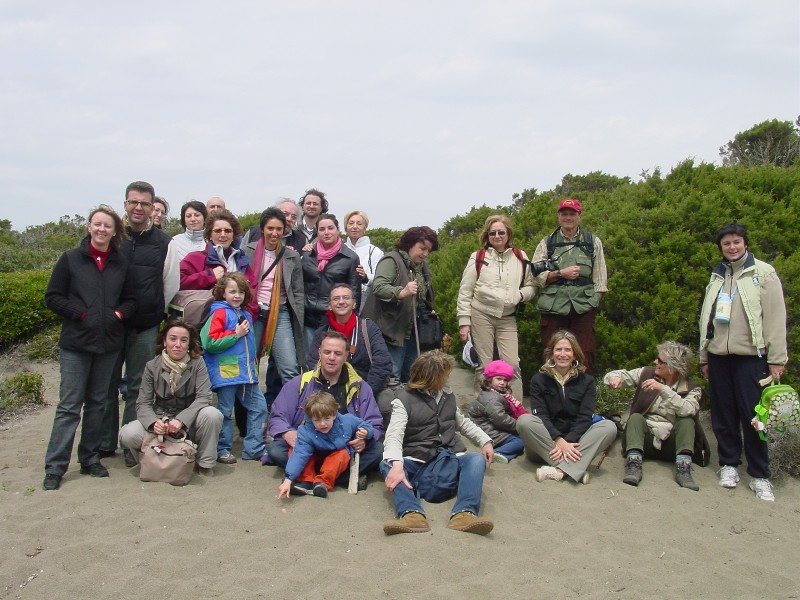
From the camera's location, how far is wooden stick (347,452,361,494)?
5062mm

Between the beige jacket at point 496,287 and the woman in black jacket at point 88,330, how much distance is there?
307 centimetres

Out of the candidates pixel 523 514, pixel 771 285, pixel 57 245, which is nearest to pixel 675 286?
pixel 771 285

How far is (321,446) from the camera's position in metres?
5.08

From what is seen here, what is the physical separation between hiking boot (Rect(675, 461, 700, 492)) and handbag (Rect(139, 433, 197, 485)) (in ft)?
12.5

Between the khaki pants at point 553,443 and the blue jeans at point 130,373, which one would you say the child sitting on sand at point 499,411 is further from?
the blue jeans at point 130,373

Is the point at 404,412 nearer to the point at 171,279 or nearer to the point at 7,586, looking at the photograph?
→ the point at 171,279

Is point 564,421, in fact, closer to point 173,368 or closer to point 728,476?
point 728,476

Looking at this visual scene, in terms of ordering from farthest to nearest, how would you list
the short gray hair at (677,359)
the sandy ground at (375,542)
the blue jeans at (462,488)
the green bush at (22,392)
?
the green bush at (22,392) → the short gray hair at (677,359) → the blue jeans at (462,488) → the sandy ground at (375,542)

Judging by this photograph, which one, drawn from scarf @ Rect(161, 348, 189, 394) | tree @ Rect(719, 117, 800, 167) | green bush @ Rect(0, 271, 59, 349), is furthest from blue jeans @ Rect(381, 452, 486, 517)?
tree @ Rect(719, 117, 800, 167)

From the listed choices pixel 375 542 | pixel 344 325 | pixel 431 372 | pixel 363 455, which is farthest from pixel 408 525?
pixel 344 325

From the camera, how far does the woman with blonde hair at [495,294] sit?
6.41m

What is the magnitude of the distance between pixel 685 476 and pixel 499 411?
156cm

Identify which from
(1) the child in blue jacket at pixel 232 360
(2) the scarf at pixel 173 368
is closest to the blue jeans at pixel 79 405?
(2) the scarf at pixel 173 368

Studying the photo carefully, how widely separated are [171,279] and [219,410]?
118cm
